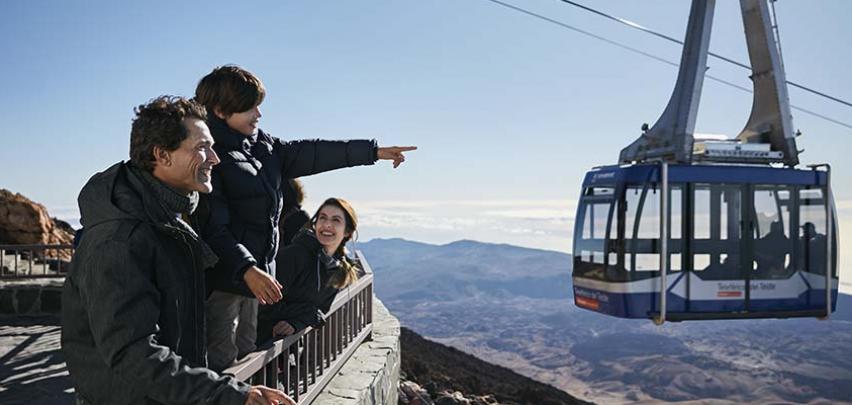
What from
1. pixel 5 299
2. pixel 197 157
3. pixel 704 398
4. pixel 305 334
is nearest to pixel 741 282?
pixel 305 334

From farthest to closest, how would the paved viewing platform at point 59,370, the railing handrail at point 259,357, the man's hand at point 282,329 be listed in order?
1. the paved viewing platform at point 59,370
2. the man's hand at point 282,329
3. the railing handrail at point 259,357

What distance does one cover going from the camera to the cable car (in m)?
9.36

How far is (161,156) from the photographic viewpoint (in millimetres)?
2080

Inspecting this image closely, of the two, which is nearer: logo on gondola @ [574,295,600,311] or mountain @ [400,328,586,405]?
logo on gondola @ [574,295,600,311]

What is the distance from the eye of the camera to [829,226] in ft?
34.4

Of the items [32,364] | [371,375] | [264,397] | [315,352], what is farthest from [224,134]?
[32,364]

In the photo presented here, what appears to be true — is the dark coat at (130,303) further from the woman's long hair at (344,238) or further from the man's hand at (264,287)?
the woman's long hair at (344,238)

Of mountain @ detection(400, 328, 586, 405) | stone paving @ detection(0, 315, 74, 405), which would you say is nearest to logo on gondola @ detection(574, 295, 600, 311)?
mountain @ detection(400, 328, 586, 405)

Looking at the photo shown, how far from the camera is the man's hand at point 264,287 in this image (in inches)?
114

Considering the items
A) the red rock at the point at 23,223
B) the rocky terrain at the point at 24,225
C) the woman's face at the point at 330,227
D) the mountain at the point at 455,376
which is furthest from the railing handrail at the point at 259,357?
the red rock at the point at 23,223

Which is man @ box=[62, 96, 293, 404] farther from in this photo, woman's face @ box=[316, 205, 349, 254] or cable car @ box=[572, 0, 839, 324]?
cable car @ box=[572, 0, 839, 324]

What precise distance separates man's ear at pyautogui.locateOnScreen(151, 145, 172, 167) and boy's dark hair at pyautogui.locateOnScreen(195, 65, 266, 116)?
1163 millimetres

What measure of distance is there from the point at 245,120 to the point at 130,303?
1.52 meters

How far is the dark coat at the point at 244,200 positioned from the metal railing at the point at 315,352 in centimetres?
65
